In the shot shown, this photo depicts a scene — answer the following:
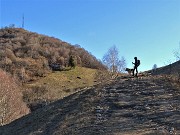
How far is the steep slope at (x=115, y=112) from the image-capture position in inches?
723

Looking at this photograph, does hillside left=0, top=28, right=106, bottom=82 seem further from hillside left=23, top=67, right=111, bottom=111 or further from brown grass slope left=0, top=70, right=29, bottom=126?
brown grass slope left=0, top=70, right=29, bottom=126

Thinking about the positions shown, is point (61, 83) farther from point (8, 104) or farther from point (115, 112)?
point (115, 112)

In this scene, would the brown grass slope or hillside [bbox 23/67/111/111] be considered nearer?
the brown grass slope

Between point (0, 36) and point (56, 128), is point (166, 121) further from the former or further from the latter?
point (0, 36)

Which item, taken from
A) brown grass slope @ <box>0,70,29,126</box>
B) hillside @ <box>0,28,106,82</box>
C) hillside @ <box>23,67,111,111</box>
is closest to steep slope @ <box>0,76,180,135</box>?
brown grass slope @ <box>0,70,29,126</box>

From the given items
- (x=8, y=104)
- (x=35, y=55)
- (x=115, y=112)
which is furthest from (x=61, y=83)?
(x=115, y=112)

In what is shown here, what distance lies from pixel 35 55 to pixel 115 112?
11239cm

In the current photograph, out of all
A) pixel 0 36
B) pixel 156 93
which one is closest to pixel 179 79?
pixel 156 93

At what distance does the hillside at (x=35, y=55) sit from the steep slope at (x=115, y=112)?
82570 millimetres

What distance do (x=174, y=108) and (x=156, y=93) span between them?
2962 millimetres

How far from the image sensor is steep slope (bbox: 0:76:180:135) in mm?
18359

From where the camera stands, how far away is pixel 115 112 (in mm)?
20781

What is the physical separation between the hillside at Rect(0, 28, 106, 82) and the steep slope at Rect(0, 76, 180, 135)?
82570 millimetres

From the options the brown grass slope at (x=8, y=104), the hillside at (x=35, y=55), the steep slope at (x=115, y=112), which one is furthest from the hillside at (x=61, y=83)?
the steep slope at (x=115, y=112)
